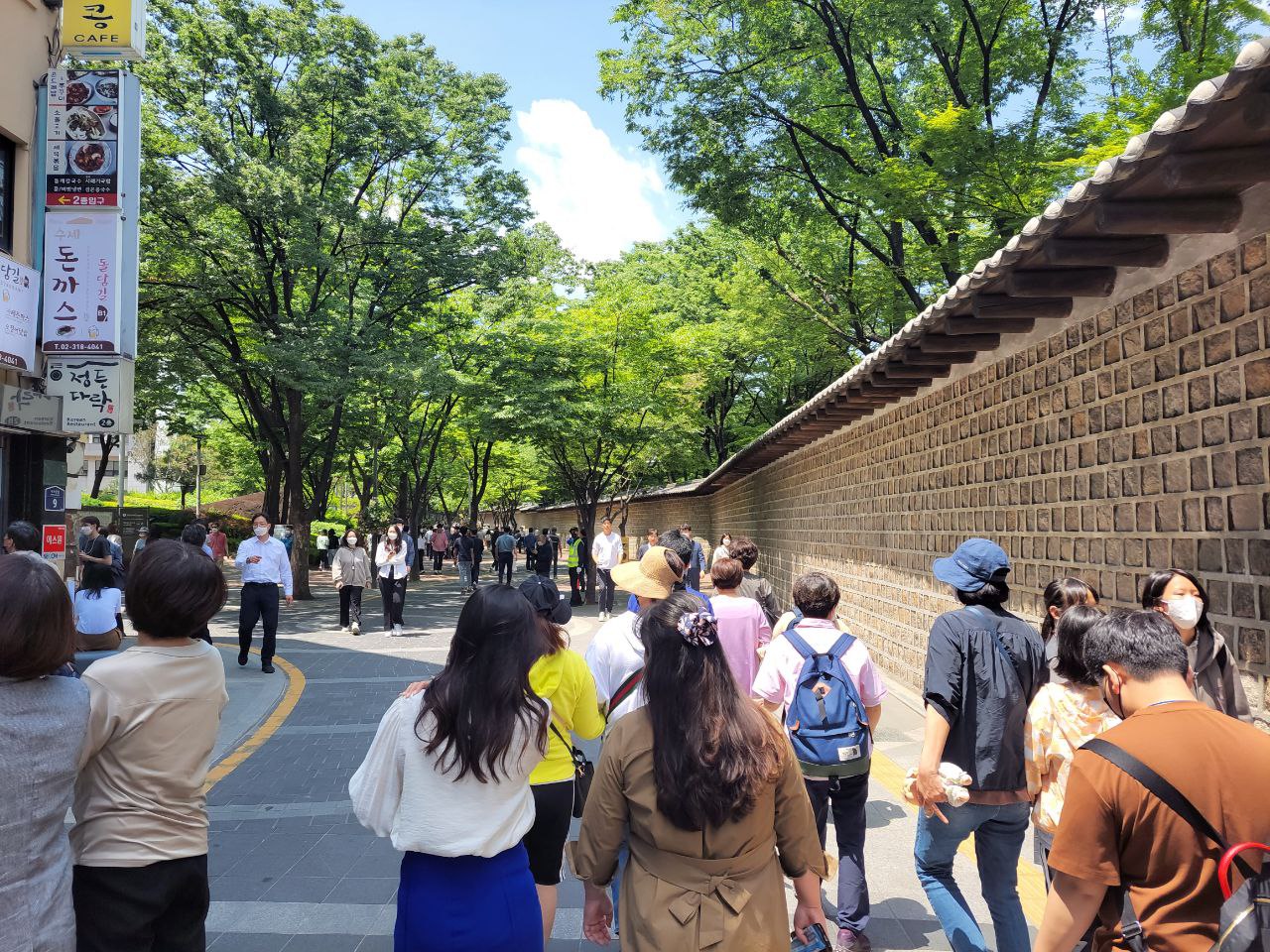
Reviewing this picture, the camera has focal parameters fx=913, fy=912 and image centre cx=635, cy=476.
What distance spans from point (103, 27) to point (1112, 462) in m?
9.59

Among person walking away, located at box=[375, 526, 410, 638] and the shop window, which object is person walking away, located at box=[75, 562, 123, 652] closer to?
the shop window

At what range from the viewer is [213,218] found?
707 inches

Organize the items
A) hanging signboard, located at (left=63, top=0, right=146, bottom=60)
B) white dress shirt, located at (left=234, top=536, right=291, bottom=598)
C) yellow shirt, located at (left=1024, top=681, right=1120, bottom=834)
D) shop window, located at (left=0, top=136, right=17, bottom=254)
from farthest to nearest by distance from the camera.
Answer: white dress shirt, located at (left=234, top=536, right=291, bottom=598) < shop window, located at (left=0, top=136, right=17, bottom=254) < hanging signboard, located at (left=63, top=0, right=146, bottom=60) < yellow shirt, located at (left=1024, top=681, right=1120, bottom=834)

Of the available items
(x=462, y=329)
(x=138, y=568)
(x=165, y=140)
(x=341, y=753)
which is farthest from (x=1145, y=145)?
(x=462, y=329)

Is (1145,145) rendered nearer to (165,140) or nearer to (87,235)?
(87,235)

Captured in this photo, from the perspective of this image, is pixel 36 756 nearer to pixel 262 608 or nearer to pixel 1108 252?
pixel 1108 252

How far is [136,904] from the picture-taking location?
2.41m

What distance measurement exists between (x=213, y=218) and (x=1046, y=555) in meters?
17.1

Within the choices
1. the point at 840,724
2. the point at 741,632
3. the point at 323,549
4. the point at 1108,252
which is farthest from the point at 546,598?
the point at 323,549

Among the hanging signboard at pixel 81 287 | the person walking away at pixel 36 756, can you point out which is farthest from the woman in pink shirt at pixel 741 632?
the hanging signboard at pixel 81 287

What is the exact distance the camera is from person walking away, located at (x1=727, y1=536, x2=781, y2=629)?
5891 mm

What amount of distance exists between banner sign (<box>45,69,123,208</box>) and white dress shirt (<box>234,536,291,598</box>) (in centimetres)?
366

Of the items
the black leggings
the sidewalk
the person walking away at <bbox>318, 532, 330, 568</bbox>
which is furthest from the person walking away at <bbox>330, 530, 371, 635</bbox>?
the person walking away at <bbox>318, 532, 330, 568</bbox>

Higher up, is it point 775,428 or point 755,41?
point 755,41
